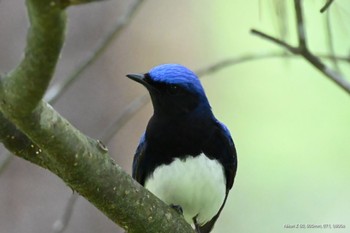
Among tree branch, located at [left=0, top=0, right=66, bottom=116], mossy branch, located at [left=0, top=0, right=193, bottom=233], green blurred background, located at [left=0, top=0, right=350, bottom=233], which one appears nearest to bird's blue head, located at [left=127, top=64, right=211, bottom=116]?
green blurred background, located at [left=0, top=0, right=350, bottom=233]

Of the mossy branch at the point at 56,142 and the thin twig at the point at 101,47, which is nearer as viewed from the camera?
the mossy branch at the point at 56,142

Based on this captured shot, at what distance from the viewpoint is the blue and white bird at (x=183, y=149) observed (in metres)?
3.80

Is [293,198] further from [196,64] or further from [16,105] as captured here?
[16,105]

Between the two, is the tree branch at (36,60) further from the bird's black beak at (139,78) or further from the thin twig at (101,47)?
the bird's black beak at (139,78)

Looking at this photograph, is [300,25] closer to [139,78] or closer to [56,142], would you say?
[56,142]

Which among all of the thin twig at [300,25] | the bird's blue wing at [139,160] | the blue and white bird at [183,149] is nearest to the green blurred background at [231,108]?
the bird's blue wing at [139,160]

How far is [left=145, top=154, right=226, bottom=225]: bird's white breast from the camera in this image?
3.78 meters

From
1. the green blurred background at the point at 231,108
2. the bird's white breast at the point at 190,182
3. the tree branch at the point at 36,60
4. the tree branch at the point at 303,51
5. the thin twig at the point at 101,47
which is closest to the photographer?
the tree branch at the point at 36,60

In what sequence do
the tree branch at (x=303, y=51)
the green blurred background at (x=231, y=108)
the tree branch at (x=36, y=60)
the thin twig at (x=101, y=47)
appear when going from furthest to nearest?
the green blurred background at (x=231, y=108), the thin twig at (x=101, y=47), the tree branch at (x=303, y=51), the tree branch at (x=36, y=60)

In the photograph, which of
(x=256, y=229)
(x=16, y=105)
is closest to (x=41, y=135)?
(x=16, y=105)

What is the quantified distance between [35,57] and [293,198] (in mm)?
5419

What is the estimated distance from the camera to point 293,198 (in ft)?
23.4

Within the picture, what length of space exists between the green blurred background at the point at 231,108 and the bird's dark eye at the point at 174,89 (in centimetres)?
95

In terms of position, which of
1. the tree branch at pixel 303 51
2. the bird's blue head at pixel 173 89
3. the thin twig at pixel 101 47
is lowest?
the bird's blue head at pixel 173 89
